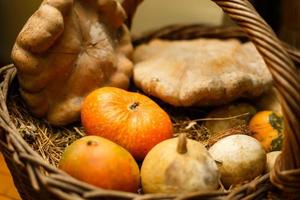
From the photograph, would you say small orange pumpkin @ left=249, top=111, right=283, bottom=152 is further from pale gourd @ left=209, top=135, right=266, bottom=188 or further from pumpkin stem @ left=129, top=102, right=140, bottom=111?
pumpkin stem @ left=129, top=102, right=140, bottom=111

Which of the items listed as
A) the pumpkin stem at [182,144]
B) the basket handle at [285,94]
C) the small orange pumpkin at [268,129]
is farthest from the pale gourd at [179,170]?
the small orange pumpkin at [268,129]

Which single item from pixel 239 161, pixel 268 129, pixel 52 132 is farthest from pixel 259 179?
pixel 52 132

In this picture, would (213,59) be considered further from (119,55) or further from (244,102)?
(119,55)

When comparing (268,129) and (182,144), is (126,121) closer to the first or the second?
(182,144)

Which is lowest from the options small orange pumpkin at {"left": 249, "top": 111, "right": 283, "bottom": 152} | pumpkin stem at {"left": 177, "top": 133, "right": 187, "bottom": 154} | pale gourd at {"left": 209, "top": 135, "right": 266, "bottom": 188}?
small orange pumpkin at {"left": 249, "top": 111, "right": 283, "bottom": 152}

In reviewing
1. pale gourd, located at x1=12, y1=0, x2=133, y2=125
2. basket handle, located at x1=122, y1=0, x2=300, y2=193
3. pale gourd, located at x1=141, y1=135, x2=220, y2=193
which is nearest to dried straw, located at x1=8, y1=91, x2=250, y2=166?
pale gourd, located at x1=12, y1=0, x2=133, y2=125

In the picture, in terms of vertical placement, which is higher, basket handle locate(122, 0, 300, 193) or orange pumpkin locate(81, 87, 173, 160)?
basket handle locate(122, 0, 300, 193)

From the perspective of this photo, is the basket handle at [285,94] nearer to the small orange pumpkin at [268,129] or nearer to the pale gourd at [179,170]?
the pale gourd at [179,170]
